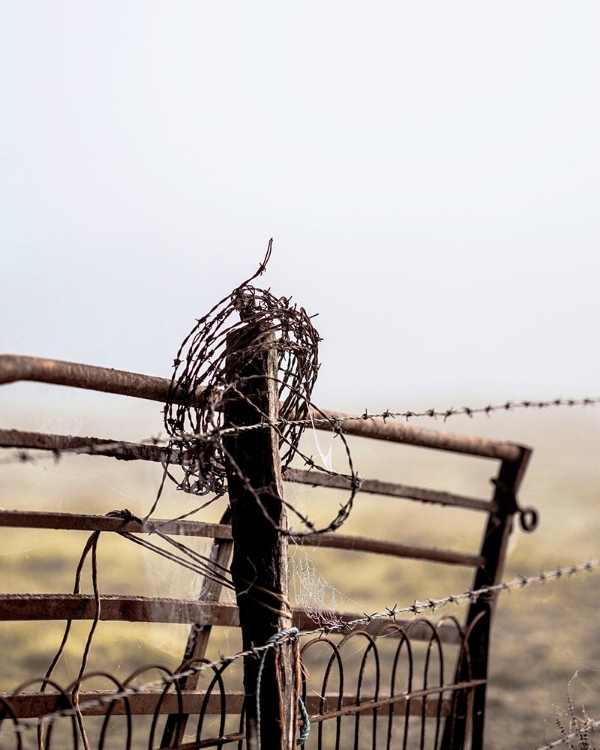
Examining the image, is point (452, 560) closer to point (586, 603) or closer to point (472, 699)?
point (472, 699)

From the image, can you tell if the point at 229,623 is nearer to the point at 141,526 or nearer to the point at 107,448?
the point at 141,526

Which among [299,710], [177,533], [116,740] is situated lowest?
[116,740]

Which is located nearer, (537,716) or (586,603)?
(537,716)

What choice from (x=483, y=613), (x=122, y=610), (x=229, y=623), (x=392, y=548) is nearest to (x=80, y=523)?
(x=122, y=610)

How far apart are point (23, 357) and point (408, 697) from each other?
1420 millimetres

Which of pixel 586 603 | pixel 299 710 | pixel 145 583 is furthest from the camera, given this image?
pixel 586 603

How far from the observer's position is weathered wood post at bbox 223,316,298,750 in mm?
1552

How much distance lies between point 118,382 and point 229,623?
0.74 meters

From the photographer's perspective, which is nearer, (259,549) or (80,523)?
(259,549)

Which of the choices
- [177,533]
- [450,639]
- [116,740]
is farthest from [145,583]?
[116,740]

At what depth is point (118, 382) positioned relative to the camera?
1597mm

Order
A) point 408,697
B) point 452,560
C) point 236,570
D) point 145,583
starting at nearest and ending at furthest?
point 236,570
point 145,583
point 408,697
point 452,560

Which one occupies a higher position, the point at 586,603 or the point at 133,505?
the point at 133,505

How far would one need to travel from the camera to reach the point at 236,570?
159cm
